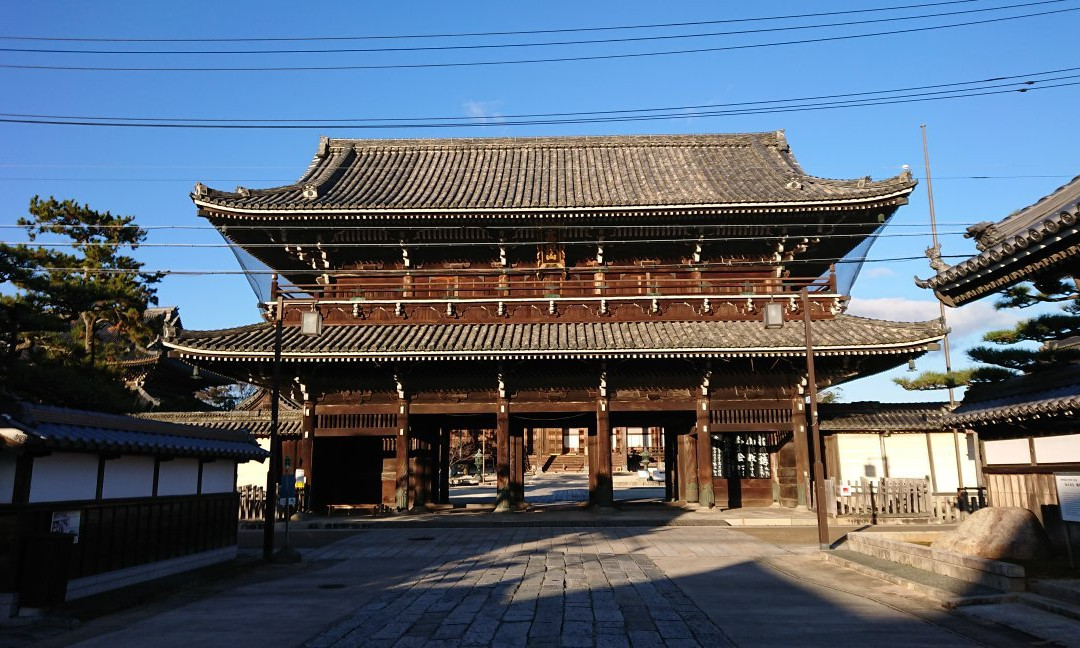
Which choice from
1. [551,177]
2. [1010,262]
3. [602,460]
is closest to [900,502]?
[602,460]

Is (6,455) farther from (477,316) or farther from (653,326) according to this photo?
(653,326)

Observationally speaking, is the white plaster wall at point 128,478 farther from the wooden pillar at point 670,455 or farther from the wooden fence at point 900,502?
the wooden fence at point 900,502

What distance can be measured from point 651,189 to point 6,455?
20607 millimetres

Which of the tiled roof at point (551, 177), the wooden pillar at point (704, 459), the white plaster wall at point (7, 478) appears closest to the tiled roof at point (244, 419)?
the tiled roof at point (551, 177)

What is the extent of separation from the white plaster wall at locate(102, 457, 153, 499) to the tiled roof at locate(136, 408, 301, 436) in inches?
511

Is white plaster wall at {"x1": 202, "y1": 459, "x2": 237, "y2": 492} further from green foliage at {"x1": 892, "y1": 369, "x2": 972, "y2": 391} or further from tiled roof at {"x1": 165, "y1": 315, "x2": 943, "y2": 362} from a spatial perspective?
green foliage at {"x1": 892, "y1": 369, "x2": 972, "y2": 391}

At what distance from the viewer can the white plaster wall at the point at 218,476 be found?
47.6 ft

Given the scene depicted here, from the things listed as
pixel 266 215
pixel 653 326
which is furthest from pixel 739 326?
pixel 266 215

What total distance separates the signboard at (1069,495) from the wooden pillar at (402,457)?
56.7ft

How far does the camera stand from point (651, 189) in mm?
24906

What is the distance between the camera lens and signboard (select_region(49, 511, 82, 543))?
975cm

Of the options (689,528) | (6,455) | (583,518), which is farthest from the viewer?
(583,518)

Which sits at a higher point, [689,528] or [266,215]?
[266,215]

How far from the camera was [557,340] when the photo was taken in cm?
2103
